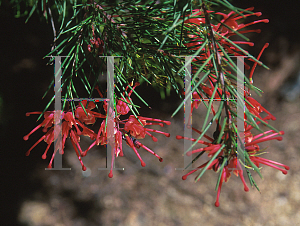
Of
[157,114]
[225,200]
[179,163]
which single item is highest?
[157,114]

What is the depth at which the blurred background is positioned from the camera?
0.72 metres

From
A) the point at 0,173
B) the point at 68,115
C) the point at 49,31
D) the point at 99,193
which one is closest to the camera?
the point at 68,115

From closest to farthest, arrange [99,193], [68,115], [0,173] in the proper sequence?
[68,115], [0,173], [99,193]

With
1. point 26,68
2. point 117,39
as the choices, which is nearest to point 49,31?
point 26,68

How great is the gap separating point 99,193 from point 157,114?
1.23 feet

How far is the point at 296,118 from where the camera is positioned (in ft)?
2.93

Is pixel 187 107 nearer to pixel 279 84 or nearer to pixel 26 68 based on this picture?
pixel 26 68

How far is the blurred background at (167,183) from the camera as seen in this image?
2.36 feet

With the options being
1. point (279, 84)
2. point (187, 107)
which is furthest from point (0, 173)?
point (279, 84)

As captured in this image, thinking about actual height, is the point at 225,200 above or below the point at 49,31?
below

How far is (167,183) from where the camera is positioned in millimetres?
855

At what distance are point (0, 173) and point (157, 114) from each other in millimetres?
553

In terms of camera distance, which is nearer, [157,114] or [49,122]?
[49,122]

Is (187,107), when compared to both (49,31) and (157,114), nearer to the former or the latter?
(49,31)
